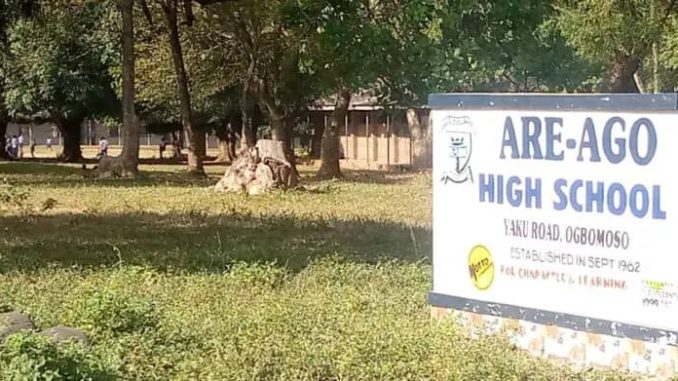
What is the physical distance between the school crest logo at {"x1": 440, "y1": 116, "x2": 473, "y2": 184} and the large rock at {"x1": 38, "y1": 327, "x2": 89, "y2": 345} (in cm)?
275

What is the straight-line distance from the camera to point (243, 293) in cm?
984

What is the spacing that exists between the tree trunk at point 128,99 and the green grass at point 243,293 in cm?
1060

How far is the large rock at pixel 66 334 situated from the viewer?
23.3 feet

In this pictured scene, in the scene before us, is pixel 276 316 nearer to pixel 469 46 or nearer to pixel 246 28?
pixel 469 46

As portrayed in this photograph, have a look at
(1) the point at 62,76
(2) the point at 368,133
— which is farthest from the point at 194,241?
(2) the point at 368,133

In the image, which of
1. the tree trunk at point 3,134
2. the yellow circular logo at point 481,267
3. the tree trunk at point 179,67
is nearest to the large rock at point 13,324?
the yellow circular logo at point 481,267

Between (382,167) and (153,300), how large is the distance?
33.9 meters

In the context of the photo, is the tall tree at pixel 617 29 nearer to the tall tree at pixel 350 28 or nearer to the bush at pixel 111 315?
the tall tree at pixel 350 28

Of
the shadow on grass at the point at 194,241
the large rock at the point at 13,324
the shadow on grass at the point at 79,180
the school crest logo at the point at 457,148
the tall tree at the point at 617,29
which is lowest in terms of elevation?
the shadow on grass at the point at 194,241

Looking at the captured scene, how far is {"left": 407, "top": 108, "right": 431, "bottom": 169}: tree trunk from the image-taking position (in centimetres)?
3919

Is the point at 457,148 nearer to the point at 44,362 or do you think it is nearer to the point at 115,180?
the point at 44,362

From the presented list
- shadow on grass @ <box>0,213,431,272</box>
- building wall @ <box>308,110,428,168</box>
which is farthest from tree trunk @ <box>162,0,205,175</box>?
shadow on grass @ <box>0,213,431,272</box>

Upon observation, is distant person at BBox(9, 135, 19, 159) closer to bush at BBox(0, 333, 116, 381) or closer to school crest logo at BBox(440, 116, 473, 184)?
school crest logo at BBox(440, 116, 473, 184)

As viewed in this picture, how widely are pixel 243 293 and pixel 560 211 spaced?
10.8 ft
